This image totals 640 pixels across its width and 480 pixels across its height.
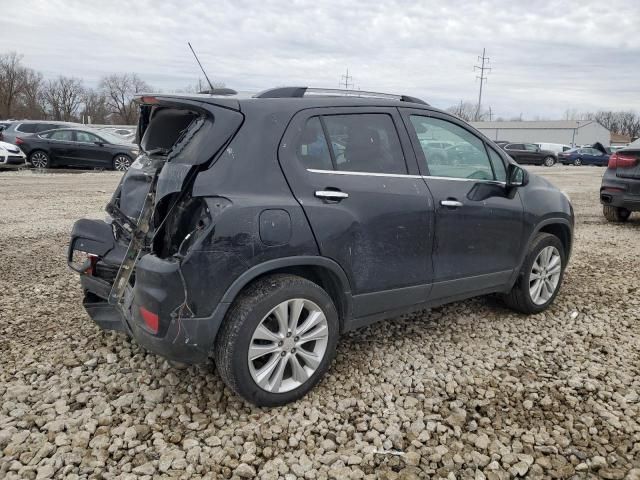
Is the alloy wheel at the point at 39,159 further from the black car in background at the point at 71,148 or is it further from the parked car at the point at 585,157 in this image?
the parked car at the point at 585,157

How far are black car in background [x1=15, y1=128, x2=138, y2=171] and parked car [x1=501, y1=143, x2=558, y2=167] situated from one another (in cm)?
2628

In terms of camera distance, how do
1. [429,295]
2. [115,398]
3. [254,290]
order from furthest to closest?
[429,295], [115,398], [254,290]

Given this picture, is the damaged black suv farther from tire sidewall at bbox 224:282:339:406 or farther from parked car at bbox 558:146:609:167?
parked car at bbox 558:146:609:167

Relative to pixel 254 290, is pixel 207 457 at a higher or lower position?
lower

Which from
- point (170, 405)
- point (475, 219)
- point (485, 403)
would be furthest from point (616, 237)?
point (170, 405)

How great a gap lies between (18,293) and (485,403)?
4.15 m

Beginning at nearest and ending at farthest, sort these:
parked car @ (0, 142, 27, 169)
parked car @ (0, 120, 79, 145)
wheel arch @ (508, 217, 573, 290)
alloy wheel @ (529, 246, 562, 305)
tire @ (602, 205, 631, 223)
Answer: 1. wheel arch @ (508, 217, 573, 290)
2. alloy wheel @ (529, 246, 562, 305)
3. tire @ (602, 205, 631, 223)
4. parked car @ (0, 142, 27, 169)
5. parked car @ (0, 120, 79, 145)

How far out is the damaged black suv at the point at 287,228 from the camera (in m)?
2.76

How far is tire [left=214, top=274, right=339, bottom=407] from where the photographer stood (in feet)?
9.25

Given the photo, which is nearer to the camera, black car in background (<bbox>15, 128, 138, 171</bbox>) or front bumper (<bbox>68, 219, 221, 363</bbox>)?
front bumper (<bbox>68, 219, 221, 363</bbox>)

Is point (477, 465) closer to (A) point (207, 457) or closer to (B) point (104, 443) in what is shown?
(A) point (207, 457)

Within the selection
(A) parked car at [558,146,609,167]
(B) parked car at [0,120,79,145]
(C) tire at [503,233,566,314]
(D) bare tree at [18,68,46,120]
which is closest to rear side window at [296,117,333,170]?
(C) tire at [503,233,566,314]

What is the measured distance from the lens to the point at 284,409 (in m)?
3.06

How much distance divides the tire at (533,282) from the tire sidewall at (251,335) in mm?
2019
